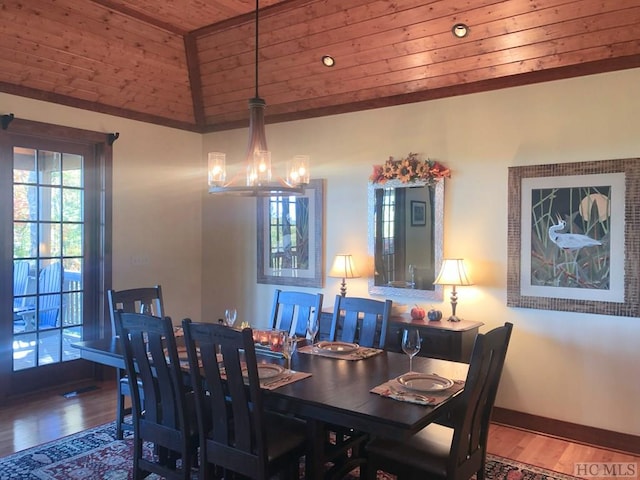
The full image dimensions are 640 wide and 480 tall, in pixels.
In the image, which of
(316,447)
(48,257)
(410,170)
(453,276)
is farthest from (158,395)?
(410,170)

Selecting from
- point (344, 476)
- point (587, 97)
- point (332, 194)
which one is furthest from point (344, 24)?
point (344, 476)

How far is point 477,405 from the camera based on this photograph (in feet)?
8.12

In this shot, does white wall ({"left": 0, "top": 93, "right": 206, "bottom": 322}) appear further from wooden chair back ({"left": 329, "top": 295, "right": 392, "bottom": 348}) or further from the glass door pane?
wooden chair back ({"left": 329, "top": 295, "right": 392, "bottom": 348})

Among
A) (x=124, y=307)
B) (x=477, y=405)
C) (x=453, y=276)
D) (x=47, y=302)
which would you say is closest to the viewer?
(x=477, y=405)

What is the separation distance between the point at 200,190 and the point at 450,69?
3.13m

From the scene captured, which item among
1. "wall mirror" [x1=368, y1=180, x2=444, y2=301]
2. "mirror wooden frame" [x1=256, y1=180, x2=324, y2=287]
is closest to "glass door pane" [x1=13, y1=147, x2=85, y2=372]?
"mirror wooden frame" [x1=256, y1=180, x2=324, y2=287]

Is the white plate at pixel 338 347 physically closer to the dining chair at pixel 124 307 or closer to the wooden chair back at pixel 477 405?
the wooden chair back at pixel 477 405

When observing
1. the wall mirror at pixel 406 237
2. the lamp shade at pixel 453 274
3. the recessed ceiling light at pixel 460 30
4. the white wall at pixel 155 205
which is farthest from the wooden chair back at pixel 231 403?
the white wall at pixel 155 205

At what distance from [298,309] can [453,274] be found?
125 centimetres

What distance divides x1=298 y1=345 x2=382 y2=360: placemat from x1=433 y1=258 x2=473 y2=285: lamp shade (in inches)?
45.3

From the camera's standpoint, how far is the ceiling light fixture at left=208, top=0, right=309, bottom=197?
3082 mm

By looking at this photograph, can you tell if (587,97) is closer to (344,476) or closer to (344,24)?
(344,24)

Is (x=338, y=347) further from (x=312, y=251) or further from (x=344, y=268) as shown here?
(x=312, y=251)

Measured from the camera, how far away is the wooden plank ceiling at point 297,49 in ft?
12.2
